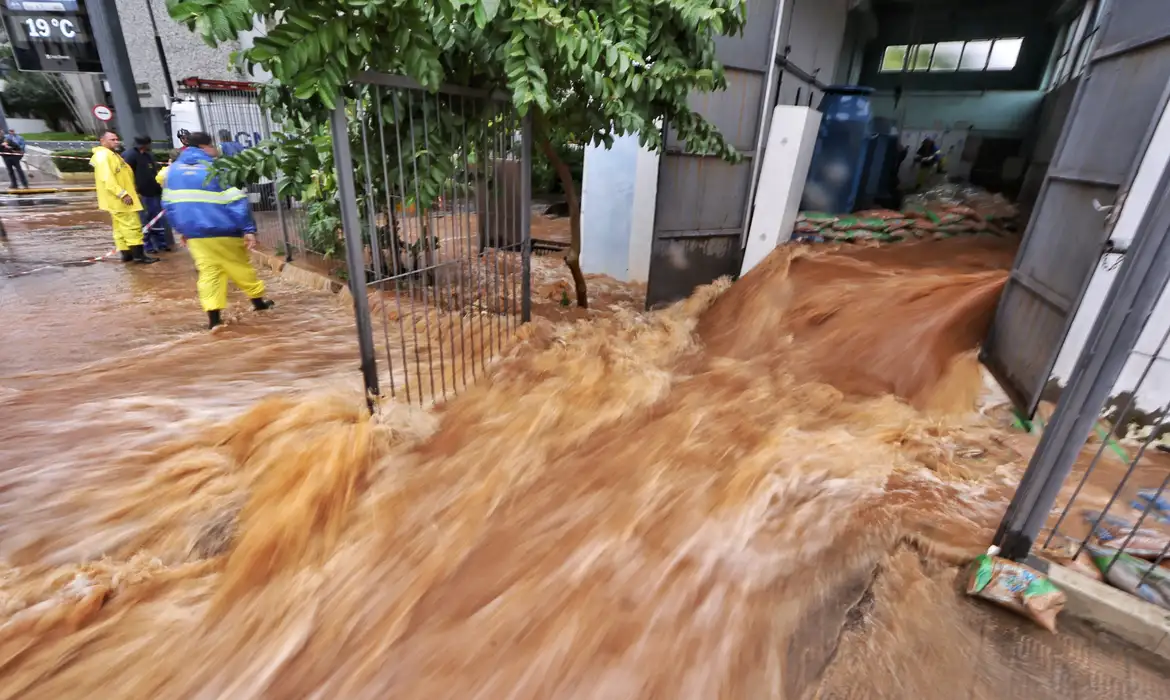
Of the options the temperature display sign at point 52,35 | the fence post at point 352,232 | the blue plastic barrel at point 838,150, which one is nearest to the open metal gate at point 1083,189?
the blue plastic barrel at point 838,150

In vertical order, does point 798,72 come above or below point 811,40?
below

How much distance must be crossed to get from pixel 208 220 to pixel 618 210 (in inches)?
159

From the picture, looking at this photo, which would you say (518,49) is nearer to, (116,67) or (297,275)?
(297,275)

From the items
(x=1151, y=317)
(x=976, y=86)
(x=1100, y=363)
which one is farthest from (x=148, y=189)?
(x=976, y=86)

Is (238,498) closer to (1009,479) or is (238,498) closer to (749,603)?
(749,603)

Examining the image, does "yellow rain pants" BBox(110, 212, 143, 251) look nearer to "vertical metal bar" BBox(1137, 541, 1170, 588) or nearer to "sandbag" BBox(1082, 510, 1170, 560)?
"sandbag" BBox(1082, 510, 1170, 560)

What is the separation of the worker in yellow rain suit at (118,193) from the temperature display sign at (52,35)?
9.15 ft

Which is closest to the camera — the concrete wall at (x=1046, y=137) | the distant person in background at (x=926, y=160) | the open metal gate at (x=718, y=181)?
the open metal gate at (x=718, y=181)

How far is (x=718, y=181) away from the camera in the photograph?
17.3 ft

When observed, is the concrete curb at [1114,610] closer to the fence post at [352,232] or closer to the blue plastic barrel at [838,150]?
the fence post at [352,232]

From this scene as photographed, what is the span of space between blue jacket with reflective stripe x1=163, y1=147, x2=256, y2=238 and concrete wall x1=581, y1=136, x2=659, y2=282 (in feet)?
11.5

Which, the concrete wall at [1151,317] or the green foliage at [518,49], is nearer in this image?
the green foliage at [518,49]

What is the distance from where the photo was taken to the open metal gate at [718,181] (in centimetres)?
488

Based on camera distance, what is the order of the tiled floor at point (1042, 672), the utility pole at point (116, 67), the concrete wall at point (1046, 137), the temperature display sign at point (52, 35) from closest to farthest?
the tiled floor at point (1042, 672) → the utility pole at point (116, 67) → the concrete wall at point (1046, 137) → the temperature display sign at point (52, 35)
